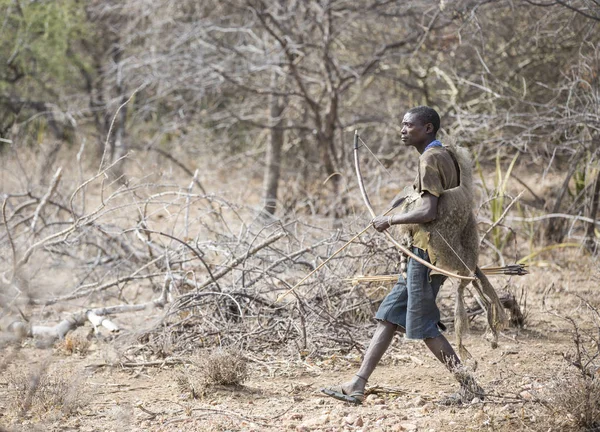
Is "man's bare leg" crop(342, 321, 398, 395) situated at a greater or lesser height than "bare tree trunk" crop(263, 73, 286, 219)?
lesser

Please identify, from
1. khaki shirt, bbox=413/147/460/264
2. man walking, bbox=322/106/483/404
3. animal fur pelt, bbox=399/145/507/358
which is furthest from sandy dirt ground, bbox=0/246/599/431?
khaki shirt, bbox=413/147/460/264

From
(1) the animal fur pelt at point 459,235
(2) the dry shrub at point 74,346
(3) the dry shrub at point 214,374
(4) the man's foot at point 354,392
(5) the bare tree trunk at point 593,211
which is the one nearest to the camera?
(1) the animal fur pelt at point 459,235

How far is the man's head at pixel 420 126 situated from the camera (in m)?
3.72

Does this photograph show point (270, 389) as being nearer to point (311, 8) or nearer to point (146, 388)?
point (146, 388)

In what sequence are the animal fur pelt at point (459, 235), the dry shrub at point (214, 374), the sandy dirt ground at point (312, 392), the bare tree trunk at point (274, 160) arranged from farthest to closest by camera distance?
1. the bare tree trunk at point (274, 160)
2. the dry shrub at point (214, 374)
3. the animal fur pelt at point (459, 235)
4. the sandy dirt ground at point (312, 392)

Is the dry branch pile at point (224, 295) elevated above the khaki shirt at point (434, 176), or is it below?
below

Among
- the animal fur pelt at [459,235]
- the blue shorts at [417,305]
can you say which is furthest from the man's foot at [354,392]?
the animal fur pelt at [459,235]

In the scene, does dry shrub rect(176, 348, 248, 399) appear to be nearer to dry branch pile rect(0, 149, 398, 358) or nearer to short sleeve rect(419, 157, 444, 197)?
dry branch pile rect(0, 149, 398, 358)

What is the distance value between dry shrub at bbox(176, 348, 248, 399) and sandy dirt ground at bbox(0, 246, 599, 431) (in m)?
0.05

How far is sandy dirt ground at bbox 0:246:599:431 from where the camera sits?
354 cm

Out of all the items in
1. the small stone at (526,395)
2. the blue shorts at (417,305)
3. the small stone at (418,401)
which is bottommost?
the small stone at (418,401)

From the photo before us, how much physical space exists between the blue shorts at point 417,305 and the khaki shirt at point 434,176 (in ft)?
0.30

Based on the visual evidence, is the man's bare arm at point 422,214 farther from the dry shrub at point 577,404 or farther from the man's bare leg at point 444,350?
the dry shrub at point 577,404

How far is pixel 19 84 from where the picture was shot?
13617mm
